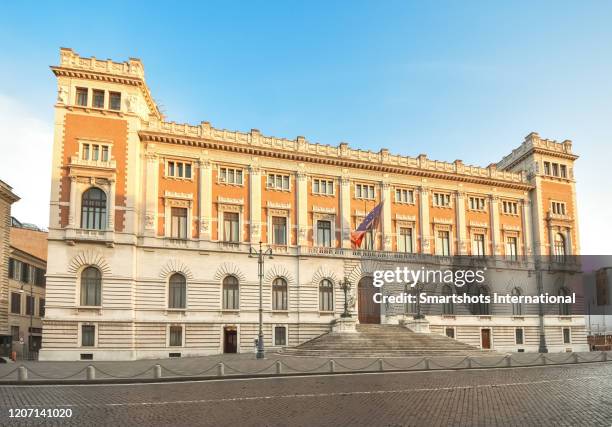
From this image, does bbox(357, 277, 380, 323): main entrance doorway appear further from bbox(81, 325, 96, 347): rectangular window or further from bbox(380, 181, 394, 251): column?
bbox(81, 325, 96, 347): rectangular window

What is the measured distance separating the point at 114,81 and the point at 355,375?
30.1 m

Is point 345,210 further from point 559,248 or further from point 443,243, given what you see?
point 559,248

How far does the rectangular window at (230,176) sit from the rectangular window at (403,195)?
1616 centimetres

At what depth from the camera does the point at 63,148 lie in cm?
4109

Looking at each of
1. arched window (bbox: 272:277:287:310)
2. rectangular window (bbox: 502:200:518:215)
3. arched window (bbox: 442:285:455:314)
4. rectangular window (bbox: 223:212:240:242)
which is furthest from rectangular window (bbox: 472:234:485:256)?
rectangular window (bbox: 223:212:240:242)

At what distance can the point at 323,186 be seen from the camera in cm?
5025

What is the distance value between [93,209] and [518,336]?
43091mm

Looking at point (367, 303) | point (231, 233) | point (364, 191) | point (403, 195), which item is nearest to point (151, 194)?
point (231, 233)

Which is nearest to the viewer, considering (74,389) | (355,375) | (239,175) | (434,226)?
(74,389)

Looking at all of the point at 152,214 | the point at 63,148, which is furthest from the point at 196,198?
the point at 63,148

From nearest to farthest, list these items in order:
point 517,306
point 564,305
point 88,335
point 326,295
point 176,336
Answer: point 88,335 → point 176,336 → point 326,295 → point 517,306 → point 564,305

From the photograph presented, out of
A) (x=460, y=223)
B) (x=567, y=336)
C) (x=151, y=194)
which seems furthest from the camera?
(x=567, y=336)

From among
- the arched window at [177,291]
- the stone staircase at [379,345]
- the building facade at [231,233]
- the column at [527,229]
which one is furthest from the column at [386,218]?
the arched window at [177,291]

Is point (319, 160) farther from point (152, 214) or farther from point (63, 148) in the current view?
point (63, 148)
